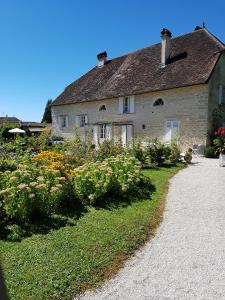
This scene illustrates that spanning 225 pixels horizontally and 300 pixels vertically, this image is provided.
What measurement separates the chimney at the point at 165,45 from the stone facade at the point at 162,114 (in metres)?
2.81

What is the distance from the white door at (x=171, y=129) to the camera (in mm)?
18359

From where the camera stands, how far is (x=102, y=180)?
6160 millimetres

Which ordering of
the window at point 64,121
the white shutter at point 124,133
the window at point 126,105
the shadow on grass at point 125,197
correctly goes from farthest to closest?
the window at point 64,121 → the white shutter at point 124,133 → the window at point 126,105 → the shadow on grass at point 125,197

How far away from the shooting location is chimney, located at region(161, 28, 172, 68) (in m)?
20.2

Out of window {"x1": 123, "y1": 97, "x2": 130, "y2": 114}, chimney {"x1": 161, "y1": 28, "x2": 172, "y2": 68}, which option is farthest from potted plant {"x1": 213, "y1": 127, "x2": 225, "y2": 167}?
window {"x1": 123, "y1": 97, "x2": 130, "y2": 114}

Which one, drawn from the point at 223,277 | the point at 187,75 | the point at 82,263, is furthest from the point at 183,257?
the point at 187,75

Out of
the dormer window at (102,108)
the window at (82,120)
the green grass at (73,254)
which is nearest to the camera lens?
the green grass at (73,254)

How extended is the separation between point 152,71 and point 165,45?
1947 mm

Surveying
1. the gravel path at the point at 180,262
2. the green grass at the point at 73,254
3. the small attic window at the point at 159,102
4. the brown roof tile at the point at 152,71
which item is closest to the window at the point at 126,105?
the brown roof tile at the point at 152,71

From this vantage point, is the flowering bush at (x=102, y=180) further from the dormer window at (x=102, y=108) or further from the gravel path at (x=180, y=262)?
the dormer window at (x=102, y=108)

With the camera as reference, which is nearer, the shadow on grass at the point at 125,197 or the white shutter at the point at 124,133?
the shadow on grass at the point at 125,197

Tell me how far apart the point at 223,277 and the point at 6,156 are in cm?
745

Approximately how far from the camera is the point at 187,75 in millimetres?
17859

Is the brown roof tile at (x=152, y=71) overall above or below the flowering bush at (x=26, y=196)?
above
